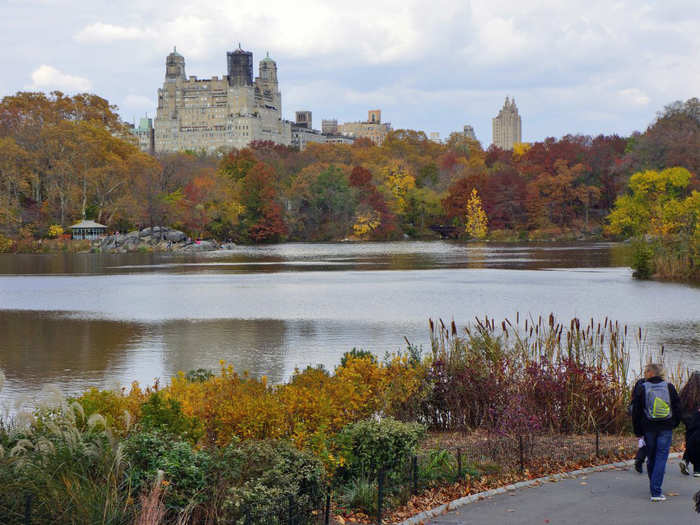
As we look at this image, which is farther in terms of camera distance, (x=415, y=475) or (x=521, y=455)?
(x=521, y=455)

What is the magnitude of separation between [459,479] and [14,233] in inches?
3137

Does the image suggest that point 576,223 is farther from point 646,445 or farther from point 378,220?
point 646,445

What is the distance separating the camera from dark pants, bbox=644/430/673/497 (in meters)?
7.30

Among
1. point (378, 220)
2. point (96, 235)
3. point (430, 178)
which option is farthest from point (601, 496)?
point (430, 178)

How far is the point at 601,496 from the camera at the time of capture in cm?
745

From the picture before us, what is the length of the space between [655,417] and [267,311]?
21.3 metres

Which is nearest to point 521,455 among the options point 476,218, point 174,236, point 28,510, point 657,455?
point 657,455

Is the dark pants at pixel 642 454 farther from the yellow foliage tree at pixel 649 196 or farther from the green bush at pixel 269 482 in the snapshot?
the yellow foliage tree at pixel 649 196

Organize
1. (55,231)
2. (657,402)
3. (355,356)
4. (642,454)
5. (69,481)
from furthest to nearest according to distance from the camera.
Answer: (55,231) < (355,356) < (642,454) < (657,402) < (69,481)

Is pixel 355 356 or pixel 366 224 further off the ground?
pixel 366 224

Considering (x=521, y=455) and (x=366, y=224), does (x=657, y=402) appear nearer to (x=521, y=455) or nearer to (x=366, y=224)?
(x=521, y=455)

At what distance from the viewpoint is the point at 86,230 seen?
8125 cm

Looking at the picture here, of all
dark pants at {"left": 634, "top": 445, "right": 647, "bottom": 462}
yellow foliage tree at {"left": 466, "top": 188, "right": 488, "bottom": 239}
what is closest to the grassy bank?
dark pants at {"left": 634, "top": 445, "right": 647, "bottom": 462}

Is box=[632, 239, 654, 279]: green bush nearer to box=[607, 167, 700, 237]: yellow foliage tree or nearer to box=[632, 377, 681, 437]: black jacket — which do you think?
box=[607, 167, 700, 237]: yellow foliage tree
